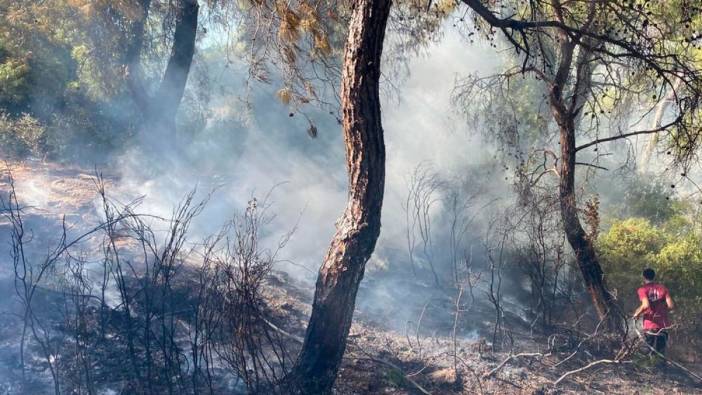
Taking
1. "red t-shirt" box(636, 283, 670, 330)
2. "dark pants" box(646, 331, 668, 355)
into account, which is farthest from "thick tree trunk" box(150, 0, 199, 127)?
"dark pants" box(646, 331, 668, 355)

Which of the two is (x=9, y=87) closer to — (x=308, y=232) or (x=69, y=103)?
(x=69, y=103)

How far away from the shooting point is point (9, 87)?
13.2 metres

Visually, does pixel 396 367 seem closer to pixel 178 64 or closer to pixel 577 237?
pixel 577 237

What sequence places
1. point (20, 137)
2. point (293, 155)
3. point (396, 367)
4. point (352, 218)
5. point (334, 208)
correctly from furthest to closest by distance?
point (293, 155), point (334, 208), point (20, 137), point (396, 367), point (352, 218)

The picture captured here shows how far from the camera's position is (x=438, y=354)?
706 centimetres

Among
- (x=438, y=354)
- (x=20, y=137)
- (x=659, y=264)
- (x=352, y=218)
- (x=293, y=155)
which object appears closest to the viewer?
(x=352, y=218)

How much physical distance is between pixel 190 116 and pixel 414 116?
270 inches

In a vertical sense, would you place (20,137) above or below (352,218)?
above

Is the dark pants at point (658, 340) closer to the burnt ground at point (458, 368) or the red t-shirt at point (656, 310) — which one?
the red t-shirt at point (656, 310)

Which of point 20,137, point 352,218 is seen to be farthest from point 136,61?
point 352,218

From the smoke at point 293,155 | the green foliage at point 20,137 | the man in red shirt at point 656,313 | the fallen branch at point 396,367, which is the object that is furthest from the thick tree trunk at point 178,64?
the man in red shirt at point 656,313

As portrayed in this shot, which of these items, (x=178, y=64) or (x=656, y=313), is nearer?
(x=656, y=313)

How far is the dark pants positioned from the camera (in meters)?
7.86

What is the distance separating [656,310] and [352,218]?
5140 mm
